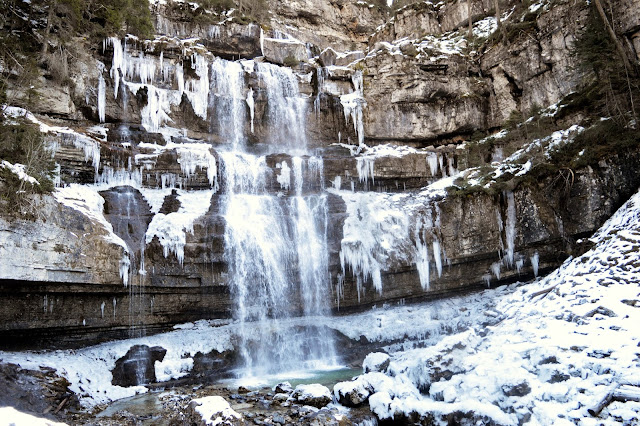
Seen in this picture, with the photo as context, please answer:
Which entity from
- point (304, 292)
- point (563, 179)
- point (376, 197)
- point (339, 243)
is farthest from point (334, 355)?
point (563, 179)

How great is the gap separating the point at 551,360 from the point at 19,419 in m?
11.4

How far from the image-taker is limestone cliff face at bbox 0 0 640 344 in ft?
46.2

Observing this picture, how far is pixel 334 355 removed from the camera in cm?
1670

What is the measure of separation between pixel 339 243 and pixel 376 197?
3.18m

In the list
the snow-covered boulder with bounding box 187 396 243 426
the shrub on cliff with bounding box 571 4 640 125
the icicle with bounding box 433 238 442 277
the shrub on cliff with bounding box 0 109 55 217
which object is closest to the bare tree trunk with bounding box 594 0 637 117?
the shrub on cliff with bounding box 571 4 640 125

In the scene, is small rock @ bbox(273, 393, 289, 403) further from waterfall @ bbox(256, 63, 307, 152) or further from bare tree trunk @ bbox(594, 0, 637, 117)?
bare tree trunk @ bbox(594, 0, 637, 117)

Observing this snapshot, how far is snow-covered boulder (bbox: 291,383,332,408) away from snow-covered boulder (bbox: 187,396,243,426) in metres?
2.40

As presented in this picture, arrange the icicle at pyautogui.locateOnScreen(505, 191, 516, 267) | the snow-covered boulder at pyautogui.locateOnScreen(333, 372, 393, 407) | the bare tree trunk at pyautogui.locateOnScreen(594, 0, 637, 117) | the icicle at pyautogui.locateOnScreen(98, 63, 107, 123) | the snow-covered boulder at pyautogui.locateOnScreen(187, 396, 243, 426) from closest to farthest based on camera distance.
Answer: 1. the snow-covered boulder at pyautogui.locateOnScreen(187, 396, 243, 426)
2. the snow-covered boulder at pyautogui.locateOnScreen(333, 372, 393, 407)
3. the bare tree trunk at pyautogui.locateOnScreen(594, 0, 637, 117)
4. the icicle at pyautogui.locateOnScreen(505, 191, 516, 267)
5. the icicle at pyautogui.locateOnScreen(98, 63, 107, 123)

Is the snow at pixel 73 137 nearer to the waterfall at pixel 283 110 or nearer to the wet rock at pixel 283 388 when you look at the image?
the waterfall at pixel 283 110

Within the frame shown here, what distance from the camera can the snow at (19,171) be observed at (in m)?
11.9

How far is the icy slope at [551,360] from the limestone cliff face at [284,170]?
323cm

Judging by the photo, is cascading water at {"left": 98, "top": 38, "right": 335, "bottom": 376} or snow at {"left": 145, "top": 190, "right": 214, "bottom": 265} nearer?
snow at {"left": 145, "top": 190, "right": 214, "bottom": 265}

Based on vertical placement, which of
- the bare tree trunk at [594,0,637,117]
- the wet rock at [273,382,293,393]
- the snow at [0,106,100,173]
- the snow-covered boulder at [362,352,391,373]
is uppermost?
the bare tree trunk at [594,0,637,117]

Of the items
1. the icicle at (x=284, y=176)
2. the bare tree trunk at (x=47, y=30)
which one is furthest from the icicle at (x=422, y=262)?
the bare tree trunk at (x=47, y=30)
